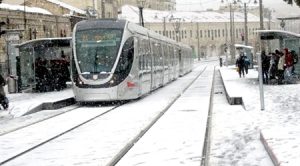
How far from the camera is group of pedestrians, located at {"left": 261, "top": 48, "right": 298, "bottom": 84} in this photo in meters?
30.0

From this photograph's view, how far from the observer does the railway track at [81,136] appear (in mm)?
11898

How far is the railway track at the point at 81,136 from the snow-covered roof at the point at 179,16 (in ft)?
332

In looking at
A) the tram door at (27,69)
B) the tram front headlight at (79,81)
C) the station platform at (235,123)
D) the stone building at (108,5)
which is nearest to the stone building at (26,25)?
the tram door at (27,69)

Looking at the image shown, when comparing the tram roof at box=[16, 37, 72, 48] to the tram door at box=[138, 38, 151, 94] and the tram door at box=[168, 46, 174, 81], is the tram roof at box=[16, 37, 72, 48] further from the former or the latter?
the tram door at box=[168, 46, 174, 81]

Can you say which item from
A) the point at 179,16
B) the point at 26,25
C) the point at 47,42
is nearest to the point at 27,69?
the point at 47,42

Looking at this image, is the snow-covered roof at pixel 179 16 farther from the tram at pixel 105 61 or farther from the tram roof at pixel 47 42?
the tram at pixel 105 61

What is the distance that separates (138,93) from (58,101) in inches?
126

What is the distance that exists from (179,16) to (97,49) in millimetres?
120544

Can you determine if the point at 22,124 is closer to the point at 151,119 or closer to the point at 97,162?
the point at 151,119

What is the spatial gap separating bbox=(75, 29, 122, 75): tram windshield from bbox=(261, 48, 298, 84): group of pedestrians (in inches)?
367

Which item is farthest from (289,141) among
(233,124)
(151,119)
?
(151,119)

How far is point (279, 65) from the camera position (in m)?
30.5

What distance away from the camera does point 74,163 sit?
11156 millimetres

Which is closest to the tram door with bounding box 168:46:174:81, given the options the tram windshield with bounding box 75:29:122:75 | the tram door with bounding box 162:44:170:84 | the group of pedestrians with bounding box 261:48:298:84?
the tram door with bounding box 162:44:170:84
